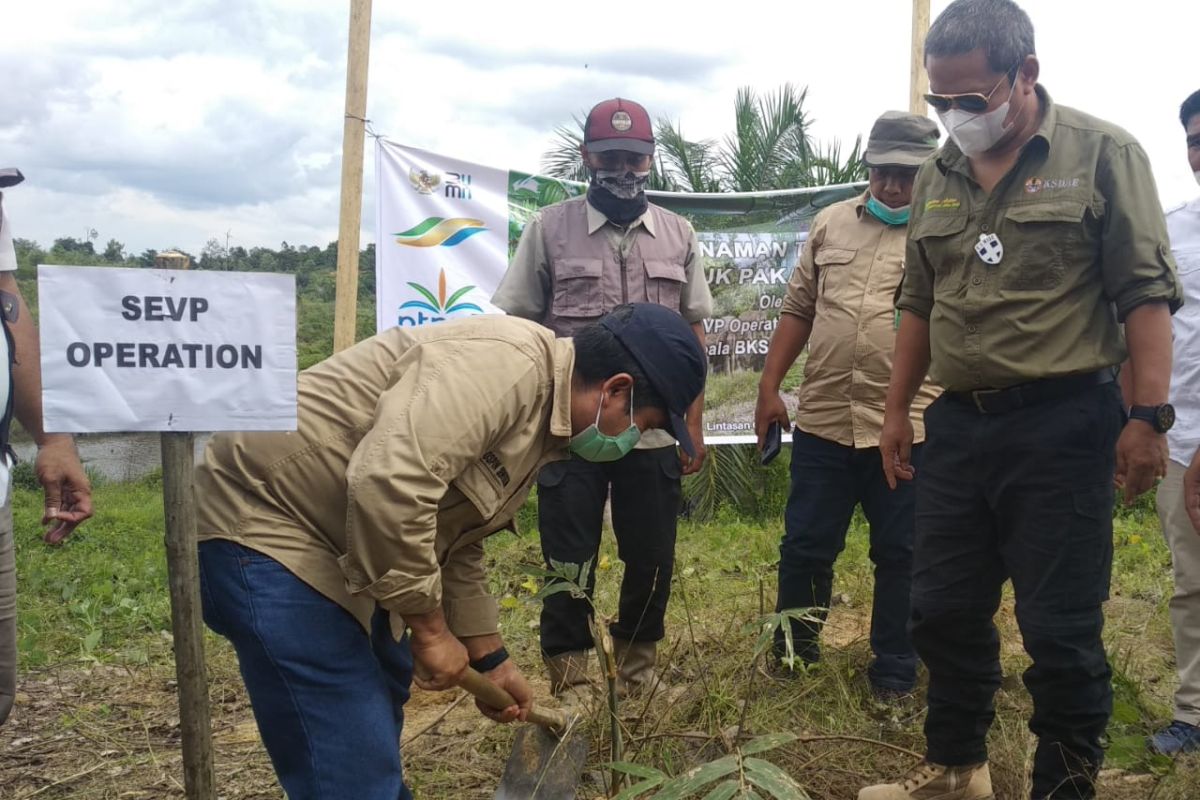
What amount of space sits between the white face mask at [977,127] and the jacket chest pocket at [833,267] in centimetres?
103

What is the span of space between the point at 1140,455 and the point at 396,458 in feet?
5.32

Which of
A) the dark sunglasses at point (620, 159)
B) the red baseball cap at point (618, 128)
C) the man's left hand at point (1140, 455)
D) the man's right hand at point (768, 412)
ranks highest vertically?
the red baseball cap at point (618, 128)

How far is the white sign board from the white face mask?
5.21ft

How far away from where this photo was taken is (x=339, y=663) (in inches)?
77.5

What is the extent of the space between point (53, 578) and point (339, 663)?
3996 millimetres

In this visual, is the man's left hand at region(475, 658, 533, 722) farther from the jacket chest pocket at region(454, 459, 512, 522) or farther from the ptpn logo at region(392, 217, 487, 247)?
the ptpn logo at region(392, 217, 487, 247)

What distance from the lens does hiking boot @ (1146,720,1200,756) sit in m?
2.81

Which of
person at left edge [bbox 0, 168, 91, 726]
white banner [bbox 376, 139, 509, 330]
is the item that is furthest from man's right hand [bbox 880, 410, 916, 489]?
white banner [bbox 376, 139, 509, 330]

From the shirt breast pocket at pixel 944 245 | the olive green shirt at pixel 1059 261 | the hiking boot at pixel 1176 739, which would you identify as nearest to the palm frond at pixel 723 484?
the hiking boot at pixel 1176 739

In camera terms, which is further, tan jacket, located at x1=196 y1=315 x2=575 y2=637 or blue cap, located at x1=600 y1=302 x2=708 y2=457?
blue cap, located at x1=600 y1=302 x2=708 y2=457

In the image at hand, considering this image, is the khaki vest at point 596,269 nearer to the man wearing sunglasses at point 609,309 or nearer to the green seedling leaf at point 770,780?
the man wearing sunglasses at point 609,309

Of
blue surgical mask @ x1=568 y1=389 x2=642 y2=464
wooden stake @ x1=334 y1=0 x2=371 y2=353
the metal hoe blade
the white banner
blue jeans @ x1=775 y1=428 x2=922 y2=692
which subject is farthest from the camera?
the white banner

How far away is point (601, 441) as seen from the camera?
206 cm

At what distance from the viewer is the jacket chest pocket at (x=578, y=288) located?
3500mm
